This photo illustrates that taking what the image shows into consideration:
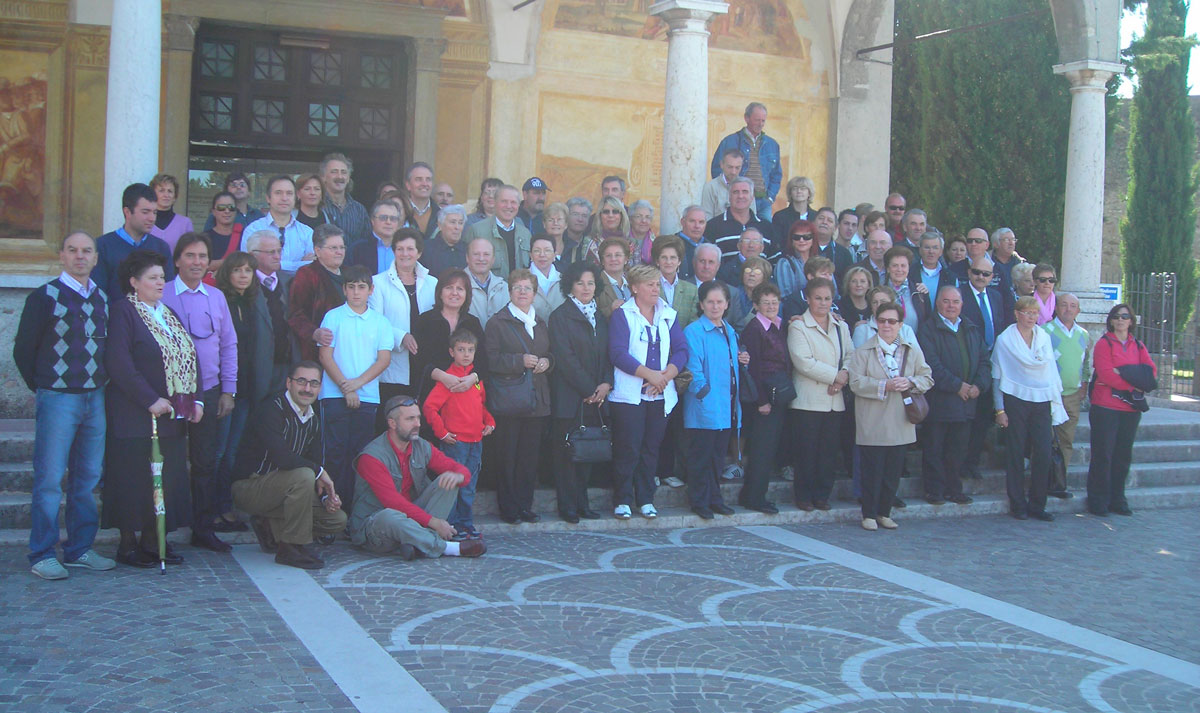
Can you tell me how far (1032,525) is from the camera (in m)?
9.25

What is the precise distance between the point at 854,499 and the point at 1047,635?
3374 millimetres

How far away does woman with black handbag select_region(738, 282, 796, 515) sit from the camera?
8602 millimetres

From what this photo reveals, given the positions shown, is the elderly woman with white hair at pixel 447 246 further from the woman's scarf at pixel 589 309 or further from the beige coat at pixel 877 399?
the beige coat at pixel 877 399

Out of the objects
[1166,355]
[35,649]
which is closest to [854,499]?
[35,649]

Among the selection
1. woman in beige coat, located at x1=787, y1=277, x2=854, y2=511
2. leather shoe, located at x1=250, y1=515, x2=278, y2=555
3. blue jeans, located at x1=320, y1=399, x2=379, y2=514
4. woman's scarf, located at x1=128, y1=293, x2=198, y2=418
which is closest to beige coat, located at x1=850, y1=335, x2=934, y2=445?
woman in beige coat, located at x1=787, y1=277, x2=854, y2=511

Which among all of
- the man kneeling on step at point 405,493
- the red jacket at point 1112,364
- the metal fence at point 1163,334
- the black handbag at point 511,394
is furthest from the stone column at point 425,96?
the metal fence at point 1163,334

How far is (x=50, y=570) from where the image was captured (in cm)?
602

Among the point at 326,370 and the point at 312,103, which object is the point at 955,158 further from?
the point at 326,370

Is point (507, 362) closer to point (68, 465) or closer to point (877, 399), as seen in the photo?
point (68, 465)

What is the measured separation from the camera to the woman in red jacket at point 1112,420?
9.84m

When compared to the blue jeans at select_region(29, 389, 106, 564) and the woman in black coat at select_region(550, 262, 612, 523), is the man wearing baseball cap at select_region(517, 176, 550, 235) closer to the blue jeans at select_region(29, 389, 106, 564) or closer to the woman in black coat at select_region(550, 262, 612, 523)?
the woman in black coat at select_region(550, 262, 612, 523)

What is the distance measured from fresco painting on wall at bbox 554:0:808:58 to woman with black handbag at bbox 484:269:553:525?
243 inches

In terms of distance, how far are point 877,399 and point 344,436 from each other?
377cm

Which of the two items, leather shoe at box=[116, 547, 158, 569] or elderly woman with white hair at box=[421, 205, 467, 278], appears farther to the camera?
elderly woman with white hair at box=[421, 205, 467, 278]
